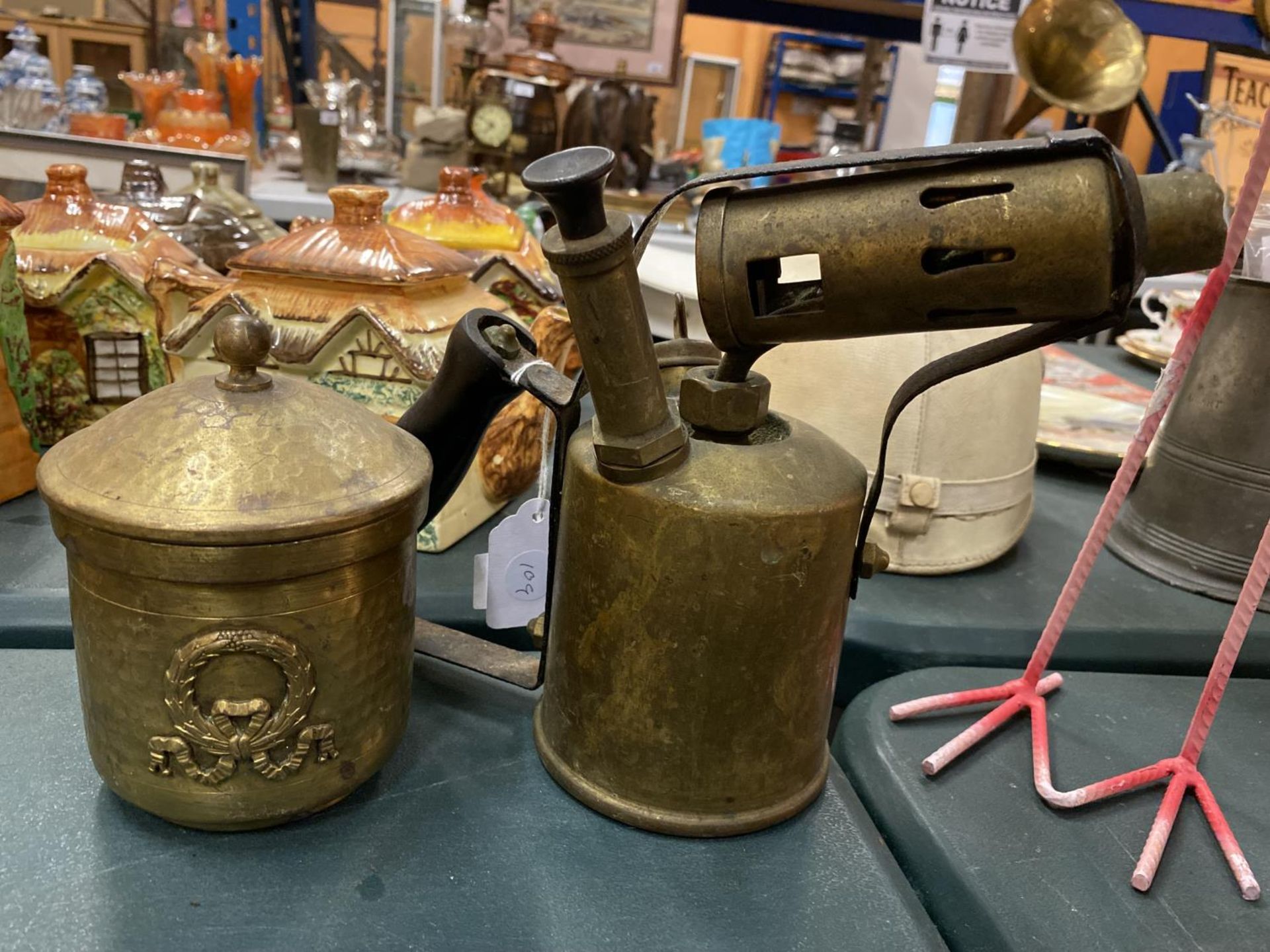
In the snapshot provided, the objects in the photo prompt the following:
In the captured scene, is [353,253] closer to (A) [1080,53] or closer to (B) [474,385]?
(B) [474,385]

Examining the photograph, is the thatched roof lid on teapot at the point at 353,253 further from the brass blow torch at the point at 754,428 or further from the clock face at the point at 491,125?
the clock face at the point at 491,125

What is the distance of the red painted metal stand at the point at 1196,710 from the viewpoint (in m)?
0.75

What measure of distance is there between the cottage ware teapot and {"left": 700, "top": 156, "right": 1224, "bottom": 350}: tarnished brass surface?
27 cm

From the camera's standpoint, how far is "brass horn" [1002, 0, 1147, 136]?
173 cm

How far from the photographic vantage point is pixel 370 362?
3.43 feet

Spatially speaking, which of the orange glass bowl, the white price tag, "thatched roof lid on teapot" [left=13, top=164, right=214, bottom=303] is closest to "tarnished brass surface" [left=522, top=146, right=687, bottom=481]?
the white price tag

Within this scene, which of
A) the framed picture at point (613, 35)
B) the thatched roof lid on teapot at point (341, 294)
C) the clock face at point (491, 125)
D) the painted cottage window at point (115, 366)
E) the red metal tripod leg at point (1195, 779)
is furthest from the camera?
the framed picture at point (613, 35)

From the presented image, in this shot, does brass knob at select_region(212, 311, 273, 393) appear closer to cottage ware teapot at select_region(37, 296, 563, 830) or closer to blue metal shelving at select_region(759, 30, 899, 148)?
cottage ware teapot at select_region(37, 296, 563, 830)

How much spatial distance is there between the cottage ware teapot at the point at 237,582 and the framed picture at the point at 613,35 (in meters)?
2.53

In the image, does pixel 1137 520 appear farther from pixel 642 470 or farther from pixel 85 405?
pixel 85 405

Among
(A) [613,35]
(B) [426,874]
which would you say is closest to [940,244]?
(B) [426,874]

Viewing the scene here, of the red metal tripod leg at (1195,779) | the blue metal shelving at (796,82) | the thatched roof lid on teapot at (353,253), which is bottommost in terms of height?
the red metal tripod leg at (1195,779)

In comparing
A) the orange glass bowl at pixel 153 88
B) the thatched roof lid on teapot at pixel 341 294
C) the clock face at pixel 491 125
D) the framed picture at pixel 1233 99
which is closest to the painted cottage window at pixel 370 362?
the thatched roof lid on teapot at pixel 341 294

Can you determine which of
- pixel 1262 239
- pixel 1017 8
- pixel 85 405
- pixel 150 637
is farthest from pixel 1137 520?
pixel 85 405
